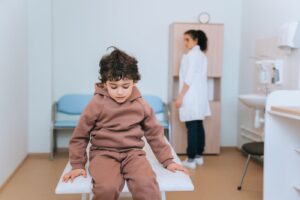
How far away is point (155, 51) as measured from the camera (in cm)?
453

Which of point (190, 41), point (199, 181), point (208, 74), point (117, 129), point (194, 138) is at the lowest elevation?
point (199, 181)

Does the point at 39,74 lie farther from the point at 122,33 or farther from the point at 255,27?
the point at 255,27

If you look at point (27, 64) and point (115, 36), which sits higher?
point (115, 36)

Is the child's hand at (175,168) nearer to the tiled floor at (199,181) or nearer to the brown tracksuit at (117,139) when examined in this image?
the brown tracksuit at (117,139)

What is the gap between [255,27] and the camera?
4.20 m

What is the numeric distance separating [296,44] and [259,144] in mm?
891

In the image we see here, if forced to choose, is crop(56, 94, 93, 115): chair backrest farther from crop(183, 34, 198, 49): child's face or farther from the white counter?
the white counter

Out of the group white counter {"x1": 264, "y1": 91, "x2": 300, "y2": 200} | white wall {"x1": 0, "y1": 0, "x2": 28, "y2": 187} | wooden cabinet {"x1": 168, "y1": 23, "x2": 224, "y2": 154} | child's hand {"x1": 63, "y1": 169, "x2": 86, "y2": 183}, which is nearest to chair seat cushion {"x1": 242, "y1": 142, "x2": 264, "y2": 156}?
white counter {"x1": 264, "y1": 91, "x2": 300, "y2": 200}

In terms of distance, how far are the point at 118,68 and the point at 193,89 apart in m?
2.05

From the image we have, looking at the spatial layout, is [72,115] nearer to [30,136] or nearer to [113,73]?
[30,136]

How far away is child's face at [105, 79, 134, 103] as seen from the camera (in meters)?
1.84

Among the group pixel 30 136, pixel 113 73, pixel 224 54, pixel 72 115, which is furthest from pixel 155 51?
pixel 113 73

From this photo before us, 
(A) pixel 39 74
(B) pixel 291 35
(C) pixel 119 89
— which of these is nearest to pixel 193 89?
(B) pixel 291 35

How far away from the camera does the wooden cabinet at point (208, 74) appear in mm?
4258
